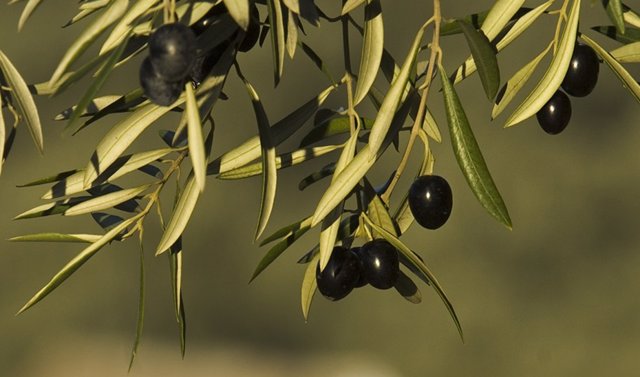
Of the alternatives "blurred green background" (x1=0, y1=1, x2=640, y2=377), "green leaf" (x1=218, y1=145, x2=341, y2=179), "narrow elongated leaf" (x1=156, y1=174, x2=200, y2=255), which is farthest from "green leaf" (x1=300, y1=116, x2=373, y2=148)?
"blurred green background" (x1=0, y1=1, x2=640, y2=377)

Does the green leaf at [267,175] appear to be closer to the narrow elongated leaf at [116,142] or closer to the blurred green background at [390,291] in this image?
the narrow elongated leaf at [116,142]

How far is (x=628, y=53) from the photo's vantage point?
1.02 meters

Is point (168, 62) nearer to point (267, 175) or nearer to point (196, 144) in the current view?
point (196, 144)

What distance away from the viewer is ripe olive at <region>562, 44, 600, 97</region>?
38.8 inches

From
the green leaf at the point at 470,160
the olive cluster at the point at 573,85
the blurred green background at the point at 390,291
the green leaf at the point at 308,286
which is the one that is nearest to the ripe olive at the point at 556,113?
the olive cluster at the point at 573,85

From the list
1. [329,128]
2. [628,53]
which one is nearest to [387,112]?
[329,128]

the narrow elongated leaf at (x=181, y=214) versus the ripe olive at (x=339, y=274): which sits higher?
the narrow elongated leaf at (x=181, y=214)

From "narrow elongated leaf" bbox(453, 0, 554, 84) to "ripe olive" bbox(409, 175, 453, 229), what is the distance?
9 centimetres

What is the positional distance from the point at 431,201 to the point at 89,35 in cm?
30

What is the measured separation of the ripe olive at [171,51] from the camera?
0.71 meters

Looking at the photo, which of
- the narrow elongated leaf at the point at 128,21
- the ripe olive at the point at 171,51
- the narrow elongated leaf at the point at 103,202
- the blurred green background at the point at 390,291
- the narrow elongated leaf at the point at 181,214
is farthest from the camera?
the blurred green background at the point at 390,291

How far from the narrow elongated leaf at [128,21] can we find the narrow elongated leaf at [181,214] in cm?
14

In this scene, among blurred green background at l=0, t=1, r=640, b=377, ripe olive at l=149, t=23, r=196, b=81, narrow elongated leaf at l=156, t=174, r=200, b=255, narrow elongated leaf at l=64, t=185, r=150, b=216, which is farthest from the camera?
blurred green background at l=0, t=1, r=640, b=377

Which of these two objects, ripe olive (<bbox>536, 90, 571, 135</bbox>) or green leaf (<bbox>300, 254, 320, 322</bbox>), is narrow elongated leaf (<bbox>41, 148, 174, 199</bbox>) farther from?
ripe olive (<bbox>536, 90, 571, 135</bbox>)
